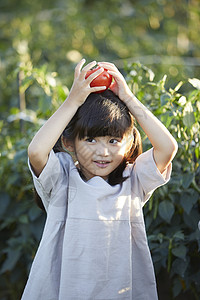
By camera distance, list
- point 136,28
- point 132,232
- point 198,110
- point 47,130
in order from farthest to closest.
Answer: point 136,28 → point 198,110 → point 132,232 → point 47,130

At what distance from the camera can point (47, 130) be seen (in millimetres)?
1464

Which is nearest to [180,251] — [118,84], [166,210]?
[166,210]

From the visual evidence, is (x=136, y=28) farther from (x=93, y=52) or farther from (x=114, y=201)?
(x=114, y=201)

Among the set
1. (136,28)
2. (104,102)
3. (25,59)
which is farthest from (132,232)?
(136,28)

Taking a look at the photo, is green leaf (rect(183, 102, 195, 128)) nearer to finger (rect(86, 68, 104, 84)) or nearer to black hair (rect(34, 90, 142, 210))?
black hair (rect(34, 90, 142, 210))

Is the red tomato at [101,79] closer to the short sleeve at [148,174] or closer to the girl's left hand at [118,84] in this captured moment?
the girl's left hand at [118,84]

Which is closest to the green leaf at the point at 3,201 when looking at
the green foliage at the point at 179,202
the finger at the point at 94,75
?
the green foliage at the point at 179,202

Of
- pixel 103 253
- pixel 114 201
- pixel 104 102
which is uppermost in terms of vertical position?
pixel 104 102

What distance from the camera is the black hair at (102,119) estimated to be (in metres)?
1.49

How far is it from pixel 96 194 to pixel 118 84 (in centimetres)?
35

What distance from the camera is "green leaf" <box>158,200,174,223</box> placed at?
6.06 feet

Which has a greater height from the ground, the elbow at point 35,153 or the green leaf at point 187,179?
the elbow at point 35,153

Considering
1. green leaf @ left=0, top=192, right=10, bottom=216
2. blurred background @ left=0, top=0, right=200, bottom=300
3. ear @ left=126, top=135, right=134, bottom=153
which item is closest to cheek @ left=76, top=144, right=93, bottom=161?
ear @ left=126, top=135, right=134, bottom=153

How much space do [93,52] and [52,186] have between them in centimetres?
337
